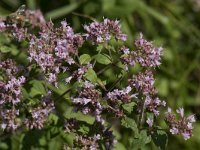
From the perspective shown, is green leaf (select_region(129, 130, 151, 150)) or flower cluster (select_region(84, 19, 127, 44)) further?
flower cluster (select_region(84, 19, 127, 44))

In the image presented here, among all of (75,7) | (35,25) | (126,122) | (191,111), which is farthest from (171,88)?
(126,122)

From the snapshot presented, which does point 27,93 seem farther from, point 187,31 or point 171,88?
point 187,31

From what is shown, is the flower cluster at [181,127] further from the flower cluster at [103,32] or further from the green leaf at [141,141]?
the flower cluster at [103,32]

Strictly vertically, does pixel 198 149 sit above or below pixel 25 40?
above

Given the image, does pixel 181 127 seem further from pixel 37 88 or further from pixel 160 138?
pixel 37 88

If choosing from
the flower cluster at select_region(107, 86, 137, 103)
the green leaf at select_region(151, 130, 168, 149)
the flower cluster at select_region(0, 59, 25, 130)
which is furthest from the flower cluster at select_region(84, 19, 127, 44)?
the green leaf at select_region(151, 130, 168, 149)

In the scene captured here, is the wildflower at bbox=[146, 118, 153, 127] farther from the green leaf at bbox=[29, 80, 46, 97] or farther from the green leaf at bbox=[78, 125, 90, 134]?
the green leaf at bbox=[29, 80, 46, 97]
